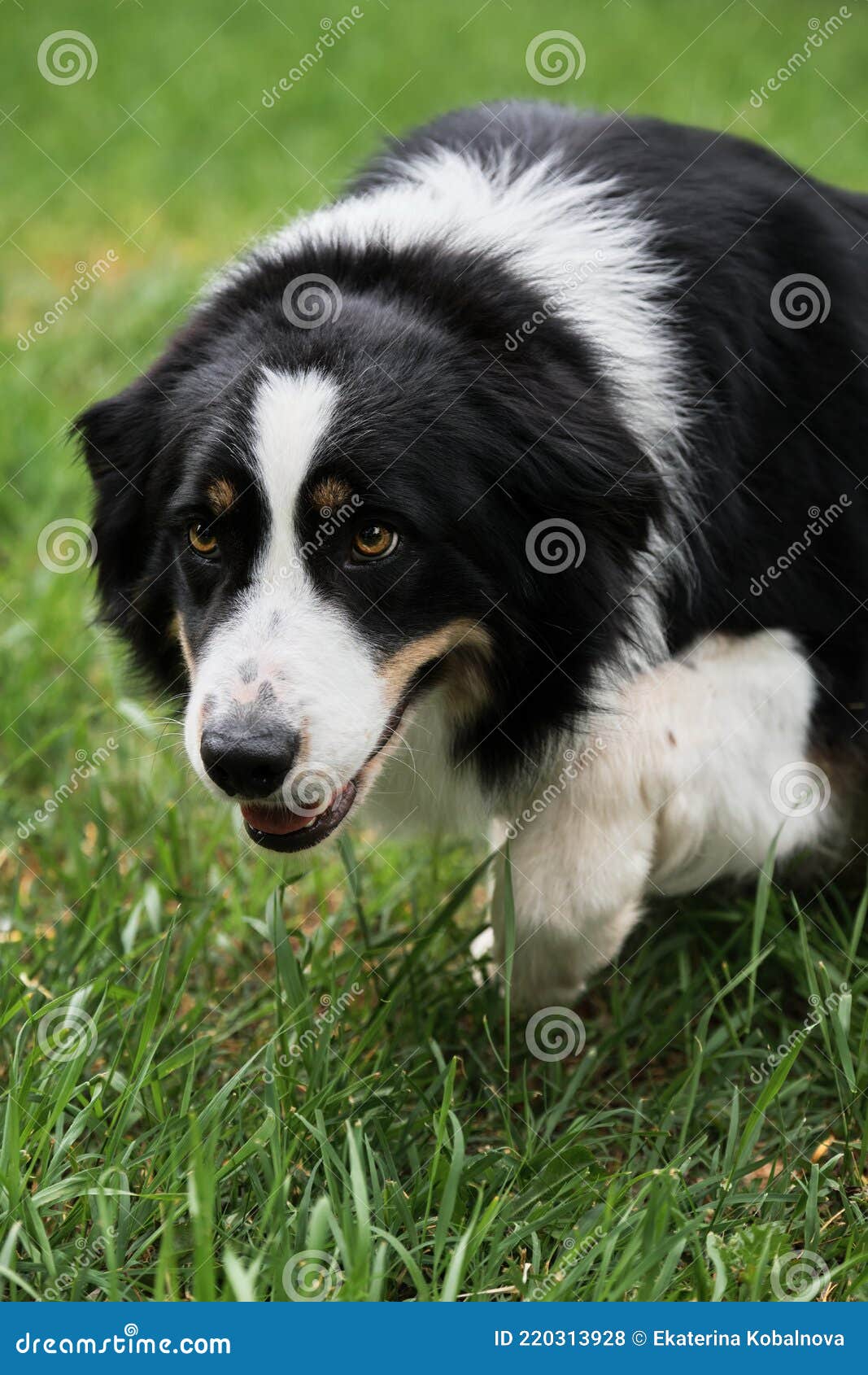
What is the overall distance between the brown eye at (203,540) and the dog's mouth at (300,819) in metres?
0.48

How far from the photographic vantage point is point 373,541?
264 centimetres

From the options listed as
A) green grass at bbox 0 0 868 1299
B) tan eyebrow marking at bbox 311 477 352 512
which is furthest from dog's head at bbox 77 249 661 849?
green grass at bbox 0 0 868 1299

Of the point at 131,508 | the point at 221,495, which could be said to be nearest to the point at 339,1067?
the point at 221,495

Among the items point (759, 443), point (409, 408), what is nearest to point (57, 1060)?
point (409, 408)

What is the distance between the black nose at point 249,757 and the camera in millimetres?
2420

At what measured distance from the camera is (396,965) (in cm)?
355

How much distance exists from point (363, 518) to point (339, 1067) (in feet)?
3.63

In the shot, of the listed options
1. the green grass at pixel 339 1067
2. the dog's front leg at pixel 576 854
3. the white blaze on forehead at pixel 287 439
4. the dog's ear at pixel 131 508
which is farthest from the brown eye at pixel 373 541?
the green grass at pixel 339 1067

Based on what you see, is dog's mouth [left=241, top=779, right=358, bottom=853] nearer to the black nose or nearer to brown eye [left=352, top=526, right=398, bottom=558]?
the black nose

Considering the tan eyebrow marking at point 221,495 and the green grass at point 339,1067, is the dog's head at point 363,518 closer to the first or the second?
the tan eyebrow marking at point 221,495

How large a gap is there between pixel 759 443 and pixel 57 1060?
195 cm

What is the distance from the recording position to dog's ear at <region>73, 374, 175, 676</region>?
304cm

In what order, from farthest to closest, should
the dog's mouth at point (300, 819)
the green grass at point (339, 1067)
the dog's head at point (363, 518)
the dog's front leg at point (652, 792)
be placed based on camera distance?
the dog's front leg at point (652, 792) → the dog's mouth at point (300, 819) → the dog's head at point (363, 518) → the green grass at point (339, 1067)

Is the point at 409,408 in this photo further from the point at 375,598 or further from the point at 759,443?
the point at 759,443
